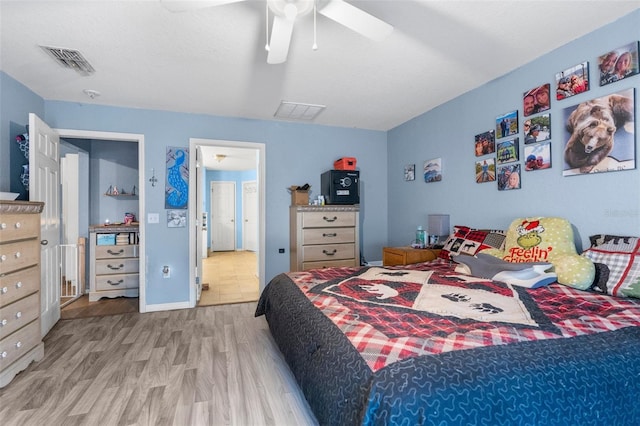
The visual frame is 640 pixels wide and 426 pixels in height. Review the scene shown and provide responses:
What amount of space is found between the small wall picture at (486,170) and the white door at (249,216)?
6.29 metres

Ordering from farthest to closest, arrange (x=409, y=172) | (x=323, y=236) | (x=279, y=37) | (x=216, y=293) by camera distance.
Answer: (x=216, y=293) → (x=409, y=172) → (x=323, y=236) → (x=279, y=37)

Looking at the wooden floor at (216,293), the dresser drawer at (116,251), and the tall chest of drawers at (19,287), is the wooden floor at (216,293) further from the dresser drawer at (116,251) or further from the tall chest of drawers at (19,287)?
the tall chest of drawers at (19,287)

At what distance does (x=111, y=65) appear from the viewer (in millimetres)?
2559

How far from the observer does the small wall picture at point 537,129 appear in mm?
2420

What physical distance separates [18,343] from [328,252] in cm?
291

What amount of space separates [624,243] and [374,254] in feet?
9.85

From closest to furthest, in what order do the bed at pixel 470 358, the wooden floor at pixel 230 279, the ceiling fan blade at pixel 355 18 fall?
1. the bed at pixel 470 358
2. the ceiling fan blade at pixel 355 18
3. the wooden floor at pixel 230 279

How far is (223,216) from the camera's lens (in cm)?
850

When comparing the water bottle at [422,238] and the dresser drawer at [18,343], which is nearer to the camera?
the dresser drawer at [18,343]

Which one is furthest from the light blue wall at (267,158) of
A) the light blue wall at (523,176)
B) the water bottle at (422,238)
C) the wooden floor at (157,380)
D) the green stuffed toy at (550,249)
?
the green stuffed toy at (550,249)

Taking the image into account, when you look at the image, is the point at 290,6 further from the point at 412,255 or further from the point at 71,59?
the point at 412,255

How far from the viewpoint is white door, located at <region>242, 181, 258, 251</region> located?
8406 mm

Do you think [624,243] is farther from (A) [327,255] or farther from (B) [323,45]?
(A) [327,255]

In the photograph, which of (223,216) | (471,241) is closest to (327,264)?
(471,241)
